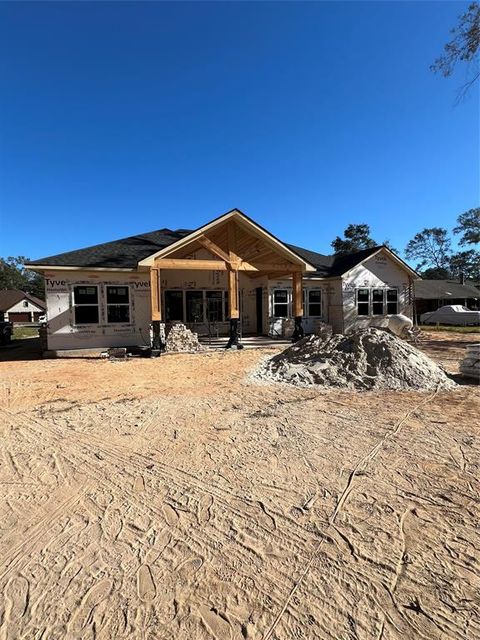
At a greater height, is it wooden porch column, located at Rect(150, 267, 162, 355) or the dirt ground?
wooden porch column, located at Rect(150, 267, 162, 355)

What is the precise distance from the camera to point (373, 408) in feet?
20.4

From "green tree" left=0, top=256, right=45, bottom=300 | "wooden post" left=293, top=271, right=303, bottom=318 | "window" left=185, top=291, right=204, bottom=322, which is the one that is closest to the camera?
"wooden post" left=293, top=271, right=303, bottom=318

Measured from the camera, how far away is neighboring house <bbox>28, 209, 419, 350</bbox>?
14.0 meters

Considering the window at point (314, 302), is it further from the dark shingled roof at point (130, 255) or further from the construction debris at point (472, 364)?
the construction debris at point (472, 364)

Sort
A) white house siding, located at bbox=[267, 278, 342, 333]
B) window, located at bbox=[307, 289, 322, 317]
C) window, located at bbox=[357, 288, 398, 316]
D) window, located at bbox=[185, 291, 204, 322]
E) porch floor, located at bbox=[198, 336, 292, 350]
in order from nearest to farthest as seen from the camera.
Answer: porch floor, located at bbox=[198, 336, 292, 350] < window, located at bbox=[185, 291, 204, 322] < white house siding, located at bbox=[267, 278, 342, 333] < window, located at bbox=[307, 289, 322, 317] < window, located at bbox=[357, 288, 398, 316]

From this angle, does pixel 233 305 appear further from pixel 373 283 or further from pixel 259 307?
pixel 373 283

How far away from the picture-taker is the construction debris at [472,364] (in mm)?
8195

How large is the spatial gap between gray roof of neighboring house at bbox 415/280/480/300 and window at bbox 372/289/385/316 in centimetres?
2332

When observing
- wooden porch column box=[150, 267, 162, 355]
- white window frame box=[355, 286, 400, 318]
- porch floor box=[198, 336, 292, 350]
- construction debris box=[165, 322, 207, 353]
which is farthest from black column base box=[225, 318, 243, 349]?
white window frame box=[355, 286, 400, 318]

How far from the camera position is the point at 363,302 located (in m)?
19.7

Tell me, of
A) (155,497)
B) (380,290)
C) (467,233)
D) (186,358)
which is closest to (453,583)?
(155,497)

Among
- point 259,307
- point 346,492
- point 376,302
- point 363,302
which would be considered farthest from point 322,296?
point 346,492

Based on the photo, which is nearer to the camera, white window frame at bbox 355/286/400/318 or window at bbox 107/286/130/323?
window at bbox 107/286/130/323

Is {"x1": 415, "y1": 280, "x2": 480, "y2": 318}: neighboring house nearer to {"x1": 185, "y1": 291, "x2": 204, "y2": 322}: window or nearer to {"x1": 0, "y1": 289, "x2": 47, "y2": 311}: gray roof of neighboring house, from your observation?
{"x1": 185, "y1": 291, "x2": 204, "y2": 322}: window
